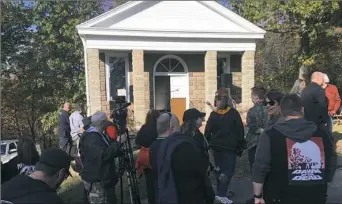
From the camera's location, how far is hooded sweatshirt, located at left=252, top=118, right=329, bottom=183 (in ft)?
9.40

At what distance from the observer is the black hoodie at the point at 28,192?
2137 millimetres

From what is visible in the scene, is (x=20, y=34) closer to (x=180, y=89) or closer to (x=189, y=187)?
(x=180, y=89)

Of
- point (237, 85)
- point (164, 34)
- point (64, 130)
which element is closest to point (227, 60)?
point (237, 85)

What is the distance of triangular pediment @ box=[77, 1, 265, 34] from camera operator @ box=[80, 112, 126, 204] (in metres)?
10.7

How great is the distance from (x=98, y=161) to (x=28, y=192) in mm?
1911

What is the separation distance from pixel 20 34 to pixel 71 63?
11.1ft

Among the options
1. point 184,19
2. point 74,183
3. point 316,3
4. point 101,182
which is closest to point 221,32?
point 184,19

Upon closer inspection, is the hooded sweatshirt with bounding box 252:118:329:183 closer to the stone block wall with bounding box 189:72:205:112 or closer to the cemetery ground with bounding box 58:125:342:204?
the cemetery ground with bounding box 58:125:342:204

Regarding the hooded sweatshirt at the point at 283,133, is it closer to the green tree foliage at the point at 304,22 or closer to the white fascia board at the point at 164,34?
the white fascia board at the point at 164,34

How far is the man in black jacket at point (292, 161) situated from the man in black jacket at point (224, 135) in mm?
2117

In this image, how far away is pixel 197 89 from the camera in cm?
1634

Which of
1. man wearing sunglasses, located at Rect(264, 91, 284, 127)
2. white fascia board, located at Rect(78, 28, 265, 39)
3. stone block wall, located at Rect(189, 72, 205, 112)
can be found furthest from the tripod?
stone block wall, located at Rect(189, 72, 205, 112)

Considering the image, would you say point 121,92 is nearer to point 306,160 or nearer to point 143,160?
point 143,160

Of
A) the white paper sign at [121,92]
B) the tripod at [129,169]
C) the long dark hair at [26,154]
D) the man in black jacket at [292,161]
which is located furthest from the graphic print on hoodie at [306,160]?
the white paper sign at [121,92]
